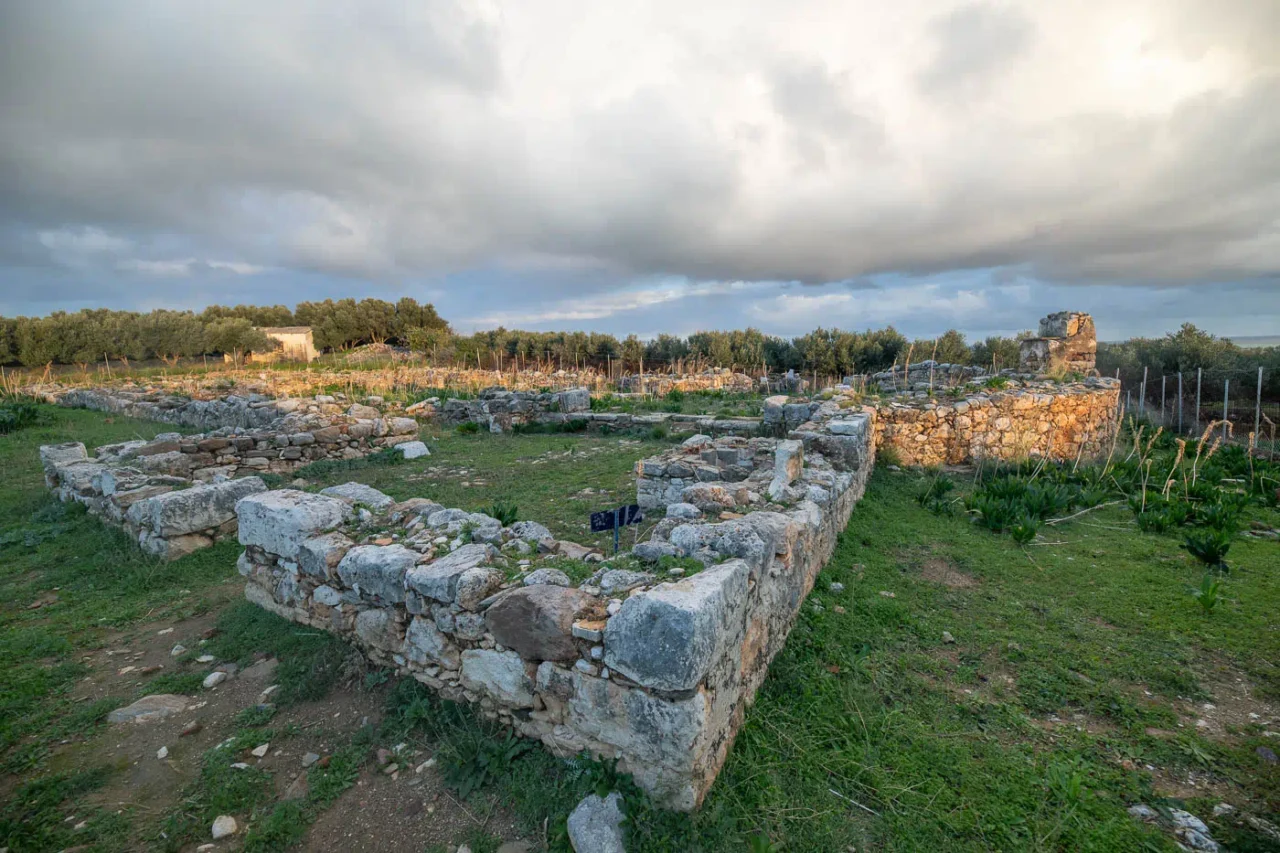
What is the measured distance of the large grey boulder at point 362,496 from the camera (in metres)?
4.73

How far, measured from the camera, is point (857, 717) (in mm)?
3201

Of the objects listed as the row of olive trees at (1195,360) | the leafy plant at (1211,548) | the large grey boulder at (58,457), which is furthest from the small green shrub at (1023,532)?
the large grey boulder at (58,457)

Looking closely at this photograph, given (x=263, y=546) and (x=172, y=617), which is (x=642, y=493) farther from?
(x=172, y=617)

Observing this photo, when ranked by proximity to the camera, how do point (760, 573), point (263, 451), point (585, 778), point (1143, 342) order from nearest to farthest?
point (585, 778) → point (760, 573) → point (263, 451) → point (1143, 342)

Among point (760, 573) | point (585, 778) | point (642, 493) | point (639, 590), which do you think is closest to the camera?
point (585, 778)

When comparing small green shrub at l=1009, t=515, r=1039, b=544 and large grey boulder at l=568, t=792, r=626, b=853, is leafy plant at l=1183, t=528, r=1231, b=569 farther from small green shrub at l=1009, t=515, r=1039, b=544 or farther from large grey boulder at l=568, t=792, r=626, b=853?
large grey boulder at l=568, t=792, r=626, b=853

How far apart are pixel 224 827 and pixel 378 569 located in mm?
1401

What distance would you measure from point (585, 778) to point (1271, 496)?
10144 millimetres

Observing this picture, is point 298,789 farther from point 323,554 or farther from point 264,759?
point 323,554

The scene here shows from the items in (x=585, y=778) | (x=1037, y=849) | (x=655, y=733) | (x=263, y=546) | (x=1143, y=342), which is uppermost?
(x=1143, y=342)

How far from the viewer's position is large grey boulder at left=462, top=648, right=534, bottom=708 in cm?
289

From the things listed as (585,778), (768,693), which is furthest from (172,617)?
(768,693)

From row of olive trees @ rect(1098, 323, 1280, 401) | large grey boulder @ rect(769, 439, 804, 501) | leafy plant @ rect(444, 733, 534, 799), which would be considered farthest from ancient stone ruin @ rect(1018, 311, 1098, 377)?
leafy plant @ rect(444, 733, 534, 799)

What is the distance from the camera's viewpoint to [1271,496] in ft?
23.5
